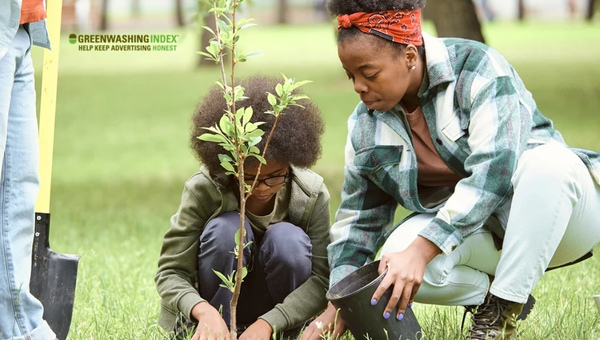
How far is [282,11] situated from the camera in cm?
5375

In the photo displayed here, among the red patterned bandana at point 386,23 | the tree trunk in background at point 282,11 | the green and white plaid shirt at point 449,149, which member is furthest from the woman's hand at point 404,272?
the tree trunk in background at point 282,11

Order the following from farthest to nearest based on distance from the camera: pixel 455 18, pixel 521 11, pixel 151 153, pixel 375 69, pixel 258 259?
pixel 521 11
pixel 151 153
pixel 455 18
pixel 258 259
pixel 375 69

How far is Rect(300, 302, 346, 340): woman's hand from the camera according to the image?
3.09 meters

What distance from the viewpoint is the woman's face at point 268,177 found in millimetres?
3157

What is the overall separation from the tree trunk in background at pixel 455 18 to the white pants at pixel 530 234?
4303 millimetres

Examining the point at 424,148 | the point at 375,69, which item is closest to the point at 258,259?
the point at 424,148

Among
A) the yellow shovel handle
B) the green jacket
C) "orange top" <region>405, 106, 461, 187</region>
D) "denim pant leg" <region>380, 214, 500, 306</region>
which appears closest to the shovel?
the yellow shovel handle

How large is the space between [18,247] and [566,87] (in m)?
13.4

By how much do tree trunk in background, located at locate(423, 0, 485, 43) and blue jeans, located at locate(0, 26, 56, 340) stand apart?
480 centimetres

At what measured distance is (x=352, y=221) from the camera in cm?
331

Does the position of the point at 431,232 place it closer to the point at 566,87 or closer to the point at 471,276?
the point at 471,276

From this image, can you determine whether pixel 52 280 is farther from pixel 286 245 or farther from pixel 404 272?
pixel 404 272

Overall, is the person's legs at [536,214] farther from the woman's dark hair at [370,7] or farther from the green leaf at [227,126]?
the green leaf at [227,126]

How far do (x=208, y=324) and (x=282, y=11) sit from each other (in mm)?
51596
